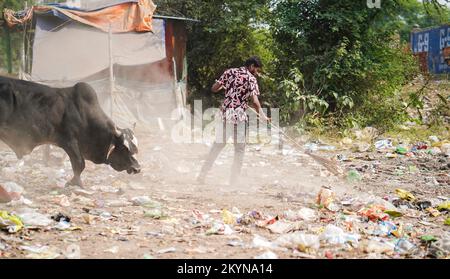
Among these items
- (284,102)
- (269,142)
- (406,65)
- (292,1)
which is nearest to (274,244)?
(269,142)

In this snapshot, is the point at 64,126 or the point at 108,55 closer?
the point at 64,126

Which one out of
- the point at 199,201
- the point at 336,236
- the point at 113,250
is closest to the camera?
the point at 113,250

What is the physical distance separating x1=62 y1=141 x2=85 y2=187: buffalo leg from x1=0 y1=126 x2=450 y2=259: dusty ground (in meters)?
0.10

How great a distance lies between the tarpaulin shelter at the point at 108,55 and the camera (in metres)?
10.8

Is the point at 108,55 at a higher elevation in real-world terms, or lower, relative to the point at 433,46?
lower

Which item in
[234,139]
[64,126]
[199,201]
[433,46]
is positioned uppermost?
[433,46]

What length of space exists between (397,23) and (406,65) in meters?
1.27

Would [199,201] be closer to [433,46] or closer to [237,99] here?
[237,99]

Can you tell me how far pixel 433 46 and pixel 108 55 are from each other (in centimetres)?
1666

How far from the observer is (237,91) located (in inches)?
257

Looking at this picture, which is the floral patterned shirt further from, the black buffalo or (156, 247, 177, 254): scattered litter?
(156, 247, 177, 254): scattered litter

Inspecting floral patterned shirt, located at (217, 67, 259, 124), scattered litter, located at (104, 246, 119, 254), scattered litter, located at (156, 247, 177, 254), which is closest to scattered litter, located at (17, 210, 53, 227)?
scattered litter, located at (104, 246, 119, 254)

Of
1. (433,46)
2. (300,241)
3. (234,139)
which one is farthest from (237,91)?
(433,46)
